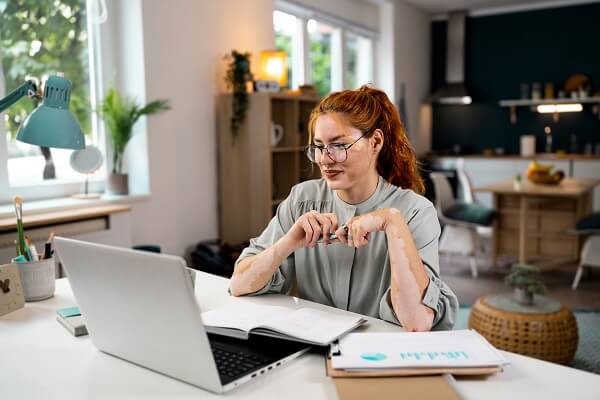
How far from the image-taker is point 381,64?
22.3 ft

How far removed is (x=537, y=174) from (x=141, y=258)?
14.8 feet

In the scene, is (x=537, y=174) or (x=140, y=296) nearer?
(x=140, y=296)

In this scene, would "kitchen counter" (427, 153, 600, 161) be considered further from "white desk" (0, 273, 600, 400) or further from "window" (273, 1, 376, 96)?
"white desk" (0, 273, 600, 400)

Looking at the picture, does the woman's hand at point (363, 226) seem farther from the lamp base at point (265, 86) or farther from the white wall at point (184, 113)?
the lamp base at point (265, 86)

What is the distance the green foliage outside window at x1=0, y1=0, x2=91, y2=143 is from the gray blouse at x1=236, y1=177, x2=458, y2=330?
6.48 feet

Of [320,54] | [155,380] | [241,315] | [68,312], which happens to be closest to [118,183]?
[68,312]

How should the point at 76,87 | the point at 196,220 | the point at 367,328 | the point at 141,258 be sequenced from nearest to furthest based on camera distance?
the point at 141,258 → the point at 367,328 → the point at 76,87 → the point at 196,220

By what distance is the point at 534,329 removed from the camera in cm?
Result: 271

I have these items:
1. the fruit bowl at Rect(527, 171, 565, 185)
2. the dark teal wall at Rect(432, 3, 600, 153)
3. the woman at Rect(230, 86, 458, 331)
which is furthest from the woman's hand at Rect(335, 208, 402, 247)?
the dark teal wall at Rect(432, 3, 600, 153)

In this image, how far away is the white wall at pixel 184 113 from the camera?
3.53 meters

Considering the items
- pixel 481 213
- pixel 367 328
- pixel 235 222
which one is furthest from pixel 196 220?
pixel 367 328

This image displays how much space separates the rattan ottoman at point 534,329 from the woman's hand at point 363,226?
1.62 m

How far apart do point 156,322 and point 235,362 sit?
186 mm

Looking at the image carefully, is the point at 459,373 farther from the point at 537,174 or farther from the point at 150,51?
the point at 537,174
